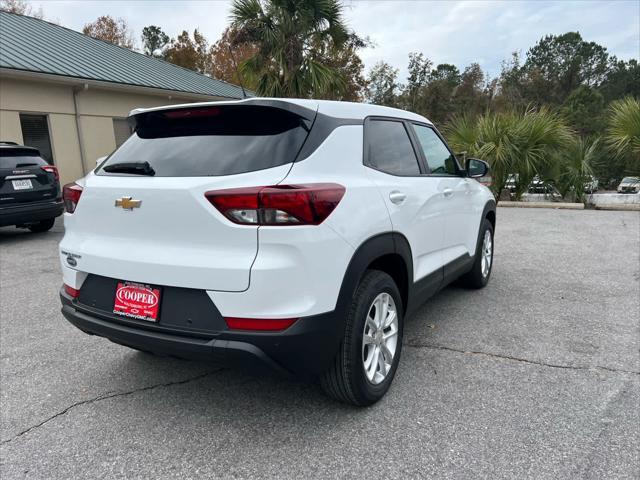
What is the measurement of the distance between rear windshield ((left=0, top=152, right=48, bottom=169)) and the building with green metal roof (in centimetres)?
425

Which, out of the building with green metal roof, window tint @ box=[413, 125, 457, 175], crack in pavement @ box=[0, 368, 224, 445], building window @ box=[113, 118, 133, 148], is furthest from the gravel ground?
building window @ box=[113, 118, 133, 148]

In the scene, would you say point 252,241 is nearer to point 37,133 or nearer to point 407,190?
point 407,190

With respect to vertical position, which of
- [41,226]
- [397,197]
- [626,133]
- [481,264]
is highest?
[626,133]

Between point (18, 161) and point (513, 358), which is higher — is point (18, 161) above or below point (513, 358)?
above

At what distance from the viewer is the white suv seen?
210 cm

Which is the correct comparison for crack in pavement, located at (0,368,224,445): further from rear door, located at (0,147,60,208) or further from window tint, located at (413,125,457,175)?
rear door, located at (0,147,60,208)

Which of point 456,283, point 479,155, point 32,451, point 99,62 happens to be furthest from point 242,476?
point 99,62

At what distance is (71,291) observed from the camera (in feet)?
8.91

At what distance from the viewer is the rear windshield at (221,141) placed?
226 centimetres

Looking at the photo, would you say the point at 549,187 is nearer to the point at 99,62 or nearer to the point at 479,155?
the point at 479,155

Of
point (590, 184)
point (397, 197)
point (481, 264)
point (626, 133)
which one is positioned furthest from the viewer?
point (590, 184)

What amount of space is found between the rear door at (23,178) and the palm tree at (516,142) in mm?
9444

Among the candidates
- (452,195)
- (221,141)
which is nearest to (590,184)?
(452,195)

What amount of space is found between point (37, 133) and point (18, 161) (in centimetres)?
533
